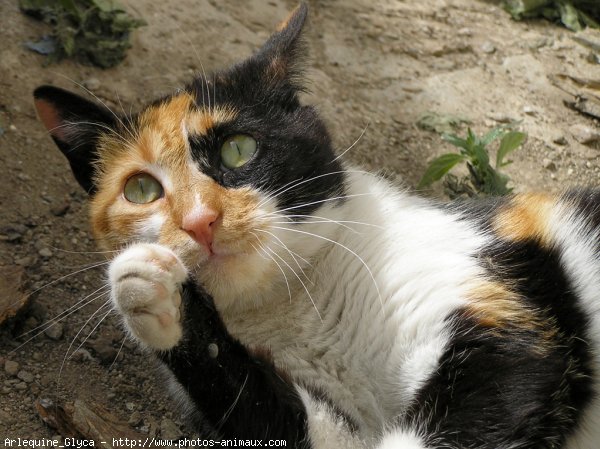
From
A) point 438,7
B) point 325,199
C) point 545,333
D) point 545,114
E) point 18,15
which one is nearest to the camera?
point 545,333

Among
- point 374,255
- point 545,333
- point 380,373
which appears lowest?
point 380,373

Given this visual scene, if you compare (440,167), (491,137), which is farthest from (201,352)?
(491,137)

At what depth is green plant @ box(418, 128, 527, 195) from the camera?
10.7 ft

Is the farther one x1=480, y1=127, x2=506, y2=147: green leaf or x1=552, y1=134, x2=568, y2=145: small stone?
x1=552, y1=134, x2=568, y2=145: small stone

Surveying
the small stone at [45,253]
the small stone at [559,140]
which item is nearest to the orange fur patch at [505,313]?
the small stone at [45,253]

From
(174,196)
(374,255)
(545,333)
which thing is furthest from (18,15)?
(545,333)

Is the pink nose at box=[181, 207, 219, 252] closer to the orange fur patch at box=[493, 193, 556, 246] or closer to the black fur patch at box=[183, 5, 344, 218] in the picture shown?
the black fur patch at box=[183, 5, 344, 218]

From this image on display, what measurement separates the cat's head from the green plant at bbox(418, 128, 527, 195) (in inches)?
37.5

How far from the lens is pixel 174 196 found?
82.3 inches

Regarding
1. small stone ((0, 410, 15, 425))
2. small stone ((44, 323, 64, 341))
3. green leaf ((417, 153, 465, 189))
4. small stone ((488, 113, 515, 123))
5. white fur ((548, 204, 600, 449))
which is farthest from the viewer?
small stone ((488, 113, 515, 123))

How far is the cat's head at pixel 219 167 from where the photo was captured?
201cm

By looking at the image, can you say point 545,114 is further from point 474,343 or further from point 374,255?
point 474,343

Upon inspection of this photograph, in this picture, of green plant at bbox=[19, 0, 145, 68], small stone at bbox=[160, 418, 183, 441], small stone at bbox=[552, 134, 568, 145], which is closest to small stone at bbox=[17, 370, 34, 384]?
small stone at bbox=[160, 418, 183, 441]

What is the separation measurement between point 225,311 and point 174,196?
424 millimetres
